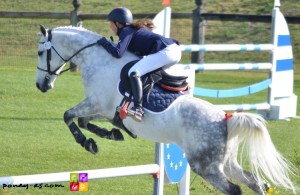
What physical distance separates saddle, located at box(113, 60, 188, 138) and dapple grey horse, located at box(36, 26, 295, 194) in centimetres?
6

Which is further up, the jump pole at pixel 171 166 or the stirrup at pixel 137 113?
the stirrup at pixel 137 113

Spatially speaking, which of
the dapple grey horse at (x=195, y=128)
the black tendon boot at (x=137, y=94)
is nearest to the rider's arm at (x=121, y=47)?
the dapple grey horse at (x=195, y=128)

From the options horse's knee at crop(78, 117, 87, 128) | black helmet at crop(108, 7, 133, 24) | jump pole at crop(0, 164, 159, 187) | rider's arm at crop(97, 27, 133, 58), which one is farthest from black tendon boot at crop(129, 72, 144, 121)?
horse's knee at crop(78, 117, 87, 128)

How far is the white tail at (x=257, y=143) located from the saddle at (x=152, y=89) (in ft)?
1.57

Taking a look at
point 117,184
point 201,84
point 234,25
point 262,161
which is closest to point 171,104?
point 262,161

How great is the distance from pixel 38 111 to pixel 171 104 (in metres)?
5.60

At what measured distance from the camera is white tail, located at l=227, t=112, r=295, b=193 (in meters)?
5.73

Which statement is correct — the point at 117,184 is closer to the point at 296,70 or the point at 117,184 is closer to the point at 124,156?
the point at 124,156

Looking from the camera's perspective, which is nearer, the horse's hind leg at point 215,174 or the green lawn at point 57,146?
the horse's hind leg at point 215,174

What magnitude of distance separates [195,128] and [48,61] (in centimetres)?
144

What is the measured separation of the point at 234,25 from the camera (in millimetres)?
22203

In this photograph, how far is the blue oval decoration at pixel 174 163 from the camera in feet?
21.5

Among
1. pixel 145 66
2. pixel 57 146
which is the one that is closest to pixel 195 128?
pixel 145 66

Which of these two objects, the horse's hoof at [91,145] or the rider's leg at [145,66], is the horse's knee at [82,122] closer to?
the horse's hoof at [91,145]
